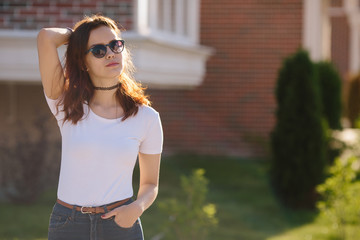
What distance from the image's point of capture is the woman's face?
2.90 metres

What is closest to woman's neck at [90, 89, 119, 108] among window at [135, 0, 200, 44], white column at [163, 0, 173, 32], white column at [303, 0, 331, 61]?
window at [135, 0, 200, 44]

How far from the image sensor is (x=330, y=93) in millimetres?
9648

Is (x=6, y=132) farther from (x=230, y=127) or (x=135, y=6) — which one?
(x=230, y=127)

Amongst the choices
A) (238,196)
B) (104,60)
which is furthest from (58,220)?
(238,196)

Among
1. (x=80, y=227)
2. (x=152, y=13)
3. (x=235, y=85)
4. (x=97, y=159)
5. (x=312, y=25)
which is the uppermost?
(x=152, y=13)

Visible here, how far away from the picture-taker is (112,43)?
2.91 metres

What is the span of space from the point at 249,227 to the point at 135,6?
2.73m

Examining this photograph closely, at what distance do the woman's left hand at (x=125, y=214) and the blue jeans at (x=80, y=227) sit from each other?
0.03m

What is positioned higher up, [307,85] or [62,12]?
[62,12]

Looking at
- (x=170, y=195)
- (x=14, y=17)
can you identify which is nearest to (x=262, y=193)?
(x=170, y=195)

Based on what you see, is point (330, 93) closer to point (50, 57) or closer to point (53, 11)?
point (53, 11)

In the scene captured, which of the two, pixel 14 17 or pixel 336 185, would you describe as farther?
pixel 14 17

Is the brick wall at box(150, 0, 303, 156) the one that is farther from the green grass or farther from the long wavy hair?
the long wavy hair

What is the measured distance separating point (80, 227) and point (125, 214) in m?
0.19
